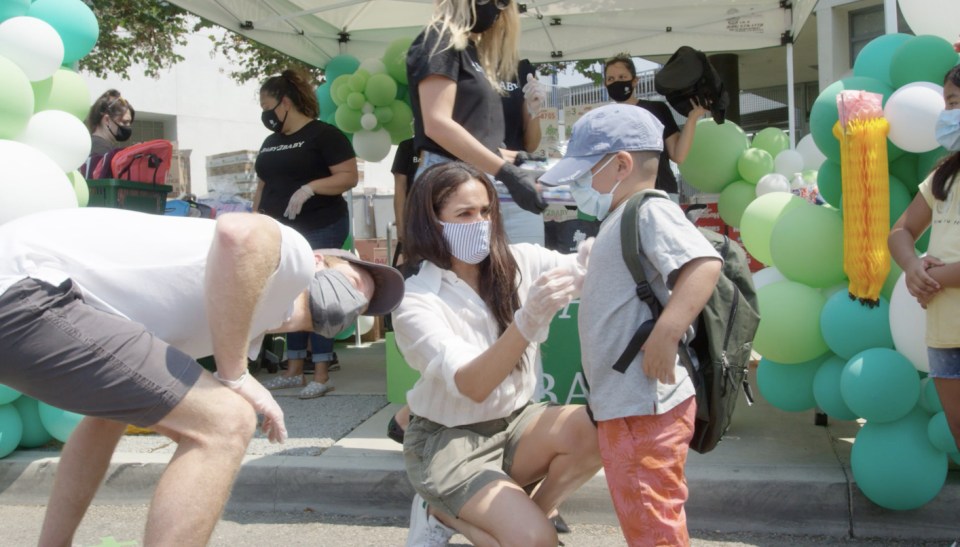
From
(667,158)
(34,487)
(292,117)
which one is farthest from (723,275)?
(292,117)

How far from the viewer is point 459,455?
261 cm

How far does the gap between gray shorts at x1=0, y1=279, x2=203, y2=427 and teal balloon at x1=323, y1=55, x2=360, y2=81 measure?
16.0ft

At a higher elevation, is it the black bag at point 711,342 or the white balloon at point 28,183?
the white balloon at point 28,183

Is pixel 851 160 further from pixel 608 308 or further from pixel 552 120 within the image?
pixel 552 120

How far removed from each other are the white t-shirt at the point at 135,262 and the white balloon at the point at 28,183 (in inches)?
48.8

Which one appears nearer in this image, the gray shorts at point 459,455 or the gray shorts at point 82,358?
the gray shorts at point 82,358

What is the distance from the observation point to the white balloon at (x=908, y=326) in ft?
9.89

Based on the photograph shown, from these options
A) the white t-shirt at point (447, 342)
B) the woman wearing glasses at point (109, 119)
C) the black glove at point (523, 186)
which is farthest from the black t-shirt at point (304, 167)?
the white t-shirt at point (447, 342)

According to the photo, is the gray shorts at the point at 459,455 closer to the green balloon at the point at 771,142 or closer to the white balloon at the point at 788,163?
the white balloon at the point at 788,163

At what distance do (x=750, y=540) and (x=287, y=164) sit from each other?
334 centimetres

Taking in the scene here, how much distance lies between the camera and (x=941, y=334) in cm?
283

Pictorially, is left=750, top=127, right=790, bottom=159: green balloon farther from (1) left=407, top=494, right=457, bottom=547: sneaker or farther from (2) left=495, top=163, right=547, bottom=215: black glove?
(1) left=407, top=494, right=457, bottom=547: sneaker

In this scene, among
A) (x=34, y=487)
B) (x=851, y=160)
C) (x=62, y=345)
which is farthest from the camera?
(x=34, y=487)

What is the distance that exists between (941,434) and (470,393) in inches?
67.7
